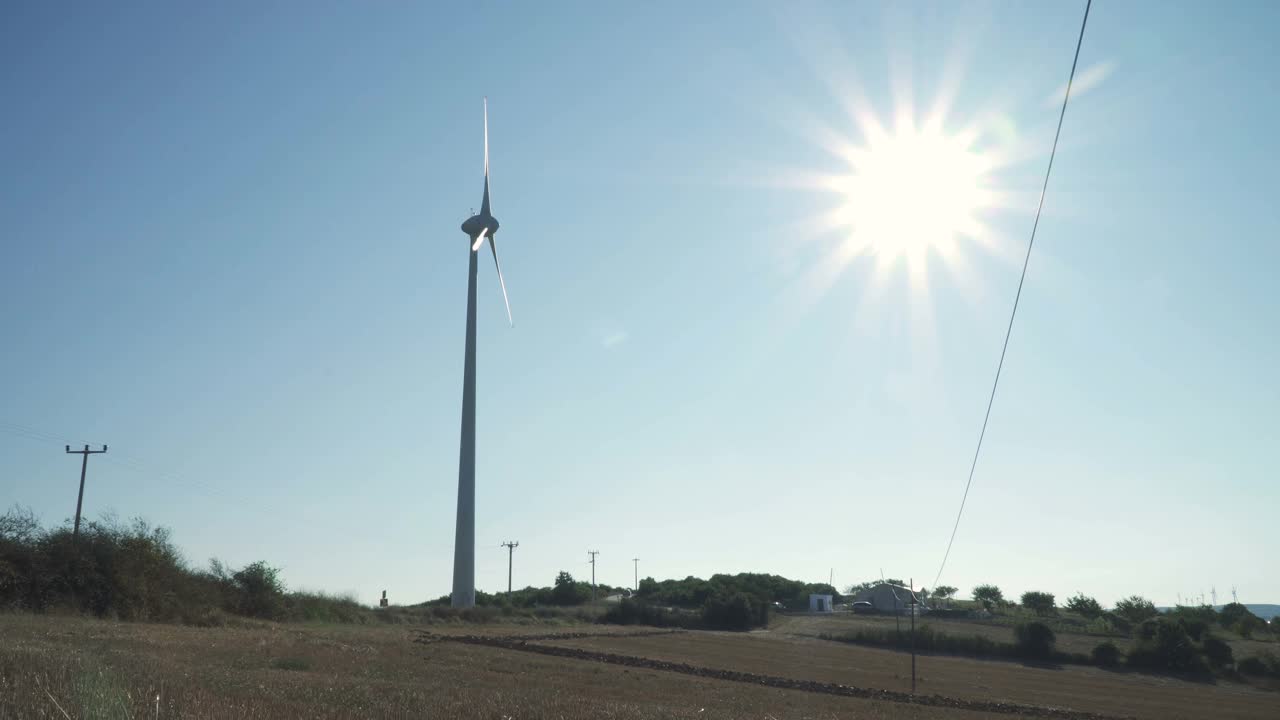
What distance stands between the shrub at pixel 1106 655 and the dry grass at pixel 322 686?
54015 millimetres

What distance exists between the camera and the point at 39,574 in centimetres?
4328

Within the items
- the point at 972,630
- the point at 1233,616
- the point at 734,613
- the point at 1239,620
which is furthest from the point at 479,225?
the point at 1233,616

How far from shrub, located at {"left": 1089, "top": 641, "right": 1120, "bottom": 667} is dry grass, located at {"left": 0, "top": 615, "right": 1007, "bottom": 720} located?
2127 inches

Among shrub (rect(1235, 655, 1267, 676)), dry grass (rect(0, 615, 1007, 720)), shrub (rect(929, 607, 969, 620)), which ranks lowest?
shrub (rect(1235, 655, 1267, 676))

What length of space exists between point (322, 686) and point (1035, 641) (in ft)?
259

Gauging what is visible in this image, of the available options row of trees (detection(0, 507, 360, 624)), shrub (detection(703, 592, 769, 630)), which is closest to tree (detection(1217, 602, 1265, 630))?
shrub (detection(703, 592, 769, 630))

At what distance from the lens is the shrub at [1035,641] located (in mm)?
79188

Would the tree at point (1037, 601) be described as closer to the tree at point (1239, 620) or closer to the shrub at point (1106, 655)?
the tree at point (1239, 620)

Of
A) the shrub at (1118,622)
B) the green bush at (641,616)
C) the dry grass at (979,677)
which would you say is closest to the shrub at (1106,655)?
the dry grass at (979,677)

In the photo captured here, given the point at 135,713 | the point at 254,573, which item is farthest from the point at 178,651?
the point at 254,573

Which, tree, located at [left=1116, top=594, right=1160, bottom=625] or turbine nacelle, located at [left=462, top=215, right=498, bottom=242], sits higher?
turbine nacelle, located at [left=462, top=215, right=498, bottom=242]

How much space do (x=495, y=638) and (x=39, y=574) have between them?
2524 centimetres

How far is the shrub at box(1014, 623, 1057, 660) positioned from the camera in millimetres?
79188

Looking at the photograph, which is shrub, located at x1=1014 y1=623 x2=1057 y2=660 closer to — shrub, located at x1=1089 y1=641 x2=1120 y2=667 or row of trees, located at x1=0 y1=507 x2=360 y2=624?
shrub, located at x1=1089 y1=641 x2=1120 y2=667
